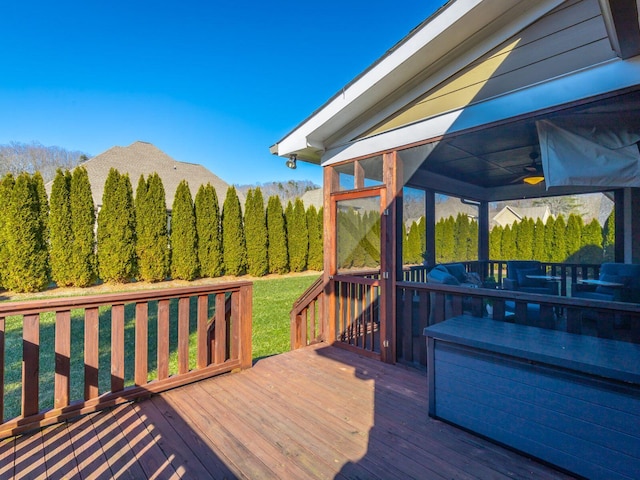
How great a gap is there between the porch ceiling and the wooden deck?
248 cm

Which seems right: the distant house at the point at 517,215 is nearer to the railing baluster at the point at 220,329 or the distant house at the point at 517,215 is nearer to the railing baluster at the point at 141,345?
the railing baluster at the point at 220,329

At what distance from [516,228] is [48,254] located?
41.7ft

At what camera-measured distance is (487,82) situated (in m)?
2.80

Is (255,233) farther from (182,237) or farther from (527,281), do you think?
(527,281)

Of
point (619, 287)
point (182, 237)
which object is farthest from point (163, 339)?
point (182, 237)

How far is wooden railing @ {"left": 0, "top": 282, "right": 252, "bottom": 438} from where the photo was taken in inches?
A: 87.7

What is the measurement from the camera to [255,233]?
12398mm

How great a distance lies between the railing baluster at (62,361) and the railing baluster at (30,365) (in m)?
0.12

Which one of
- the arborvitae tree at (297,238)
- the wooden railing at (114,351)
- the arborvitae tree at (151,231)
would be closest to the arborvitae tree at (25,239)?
the arborvitae tree at (151,231)

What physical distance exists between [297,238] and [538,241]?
344 inches

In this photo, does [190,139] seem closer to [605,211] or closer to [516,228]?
[516,228]

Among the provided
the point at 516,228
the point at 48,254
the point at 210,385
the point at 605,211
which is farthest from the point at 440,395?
the point at 48,254

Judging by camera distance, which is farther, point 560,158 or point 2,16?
point 2,16

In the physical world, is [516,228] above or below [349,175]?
below
